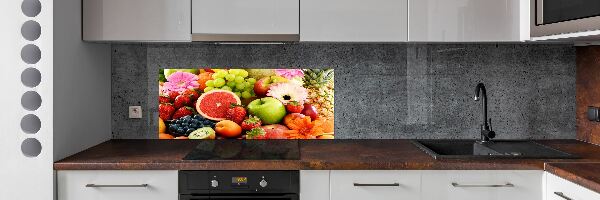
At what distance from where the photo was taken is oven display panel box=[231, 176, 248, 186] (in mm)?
2418

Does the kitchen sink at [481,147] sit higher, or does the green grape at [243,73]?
the green grape at [243,73]

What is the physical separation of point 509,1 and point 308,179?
4.01 ft

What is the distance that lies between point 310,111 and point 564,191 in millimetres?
1309

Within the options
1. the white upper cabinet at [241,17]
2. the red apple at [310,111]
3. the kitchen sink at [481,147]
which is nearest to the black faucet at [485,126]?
the kitchen sink at [481,147]

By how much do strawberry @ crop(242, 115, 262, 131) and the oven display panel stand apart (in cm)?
73

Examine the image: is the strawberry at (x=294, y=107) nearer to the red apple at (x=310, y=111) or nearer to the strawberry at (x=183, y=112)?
the red apple at (x=310, y=111)

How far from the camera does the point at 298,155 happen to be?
8.47 ft

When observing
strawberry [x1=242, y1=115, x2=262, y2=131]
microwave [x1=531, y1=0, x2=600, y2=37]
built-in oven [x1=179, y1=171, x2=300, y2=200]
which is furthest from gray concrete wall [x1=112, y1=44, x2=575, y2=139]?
built-in oven [x1=179, y1=171, x2=300, y2=200]

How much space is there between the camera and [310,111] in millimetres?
3146

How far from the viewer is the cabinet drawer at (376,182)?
2438 millimetres

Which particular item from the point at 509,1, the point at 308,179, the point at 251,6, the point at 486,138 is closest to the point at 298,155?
the point at 308,179

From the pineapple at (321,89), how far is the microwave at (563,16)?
100 centimetres
